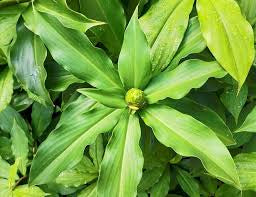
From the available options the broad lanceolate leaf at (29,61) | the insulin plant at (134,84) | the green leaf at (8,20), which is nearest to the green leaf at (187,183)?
the insulin plant at (134,84)

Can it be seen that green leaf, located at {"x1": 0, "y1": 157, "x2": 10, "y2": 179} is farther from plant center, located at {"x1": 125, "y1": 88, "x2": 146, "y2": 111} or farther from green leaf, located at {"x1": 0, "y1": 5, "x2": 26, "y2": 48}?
→ plant center, located at {"x1": 125, "y1": 88, "x2": 146, "y2": 111}

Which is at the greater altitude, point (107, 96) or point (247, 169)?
point (107, 96)

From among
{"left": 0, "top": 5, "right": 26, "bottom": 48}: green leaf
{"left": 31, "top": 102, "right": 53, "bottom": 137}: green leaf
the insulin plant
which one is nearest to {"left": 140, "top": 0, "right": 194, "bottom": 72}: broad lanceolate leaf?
the insulin plant

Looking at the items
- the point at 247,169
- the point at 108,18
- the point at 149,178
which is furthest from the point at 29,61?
the point at 247,169

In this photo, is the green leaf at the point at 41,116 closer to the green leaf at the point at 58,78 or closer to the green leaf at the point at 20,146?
the green leaf at the point at 20,146

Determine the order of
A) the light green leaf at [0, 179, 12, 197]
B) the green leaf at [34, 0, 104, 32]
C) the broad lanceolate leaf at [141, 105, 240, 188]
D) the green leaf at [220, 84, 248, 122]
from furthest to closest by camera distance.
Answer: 1. the light green leaf at [0, 179, 12, 197]
2. the green leaf at [220, 84, 248, 122]
3. the green leaf at [34, 0, 104, 32]
4. the broad lanceolate leaf at [141, 105, 240, 188]

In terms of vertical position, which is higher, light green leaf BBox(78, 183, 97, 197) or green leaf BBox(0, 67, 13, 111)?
green leaf BBox(0, 67, 13, 111)

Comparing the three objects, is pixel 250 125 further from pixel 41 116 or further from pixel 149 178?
pixel 41 116
